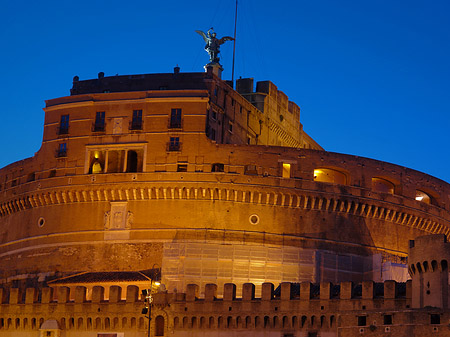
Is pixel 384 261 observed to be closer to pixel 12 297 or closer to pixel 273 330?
pixel 273 330

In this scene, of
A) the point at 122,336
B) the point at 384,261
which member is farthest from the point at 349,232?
the point at 122,336

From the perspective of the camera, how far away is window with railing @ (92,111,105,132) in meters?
63.2

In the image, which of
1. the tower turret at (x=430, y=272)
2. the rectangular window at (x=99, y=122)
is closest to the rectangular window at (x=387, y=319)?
the tower turret at (x=430, y=272)

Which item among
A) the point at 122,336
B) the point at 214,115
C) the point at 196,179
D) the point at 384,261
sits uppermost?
the point at 214,115

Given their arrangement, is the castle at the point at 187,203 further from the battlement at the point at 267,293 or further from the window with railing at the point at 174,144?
the battlement at the point at 267,293

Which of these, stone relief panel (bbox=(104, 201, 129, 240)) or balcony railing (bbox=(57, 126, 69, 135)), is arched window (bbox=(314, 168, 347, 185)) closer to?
stone relief panel (bbox=(104, 201, 129, 240))

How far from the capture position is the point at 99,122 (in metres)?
63.4

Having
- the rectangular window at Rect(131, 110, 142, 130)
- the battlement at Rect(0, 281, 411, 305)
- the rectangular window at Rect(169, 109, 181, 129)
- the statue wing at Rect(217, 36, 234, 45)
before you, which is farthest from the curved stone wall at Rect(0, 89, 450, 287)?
the statue wing at Rect(217, 36, 234, 45)

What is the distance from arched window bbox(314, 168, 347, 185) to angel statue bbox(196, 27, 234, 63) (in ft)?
43.8

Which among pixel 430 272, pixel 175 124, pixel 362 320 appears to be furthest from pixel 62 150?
pixel 430 272

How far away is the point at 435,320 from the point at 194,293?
13317 mm

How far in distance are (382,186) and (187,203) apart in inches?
571

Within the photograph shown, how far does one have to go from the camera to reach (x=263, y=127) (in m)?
72.3

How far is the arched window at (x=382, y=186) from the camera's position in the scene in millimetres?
64956
